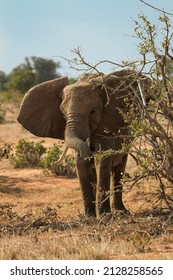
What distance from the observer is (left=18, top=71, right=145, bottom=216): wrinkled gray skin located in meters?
6.99

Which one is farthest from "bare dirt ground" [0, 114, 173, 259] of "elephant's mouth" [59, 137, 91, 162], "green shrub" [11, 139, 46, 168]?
"green shrub" [11, 139, 46, 168]

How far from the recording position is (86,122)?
279 inches

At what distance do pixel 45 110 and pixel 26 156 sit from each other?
16.1 ft

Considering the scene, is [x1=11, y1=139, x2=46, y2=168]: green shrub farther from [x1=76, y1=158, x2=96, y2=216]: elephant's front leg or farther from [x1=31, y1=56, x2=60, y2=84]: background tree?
[x1=31, y1=56, x2=60, y2=84]: background tree

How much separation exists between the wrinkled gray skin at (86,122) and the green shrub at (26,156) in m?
4.53

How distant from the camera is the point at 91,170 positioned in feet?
25.4

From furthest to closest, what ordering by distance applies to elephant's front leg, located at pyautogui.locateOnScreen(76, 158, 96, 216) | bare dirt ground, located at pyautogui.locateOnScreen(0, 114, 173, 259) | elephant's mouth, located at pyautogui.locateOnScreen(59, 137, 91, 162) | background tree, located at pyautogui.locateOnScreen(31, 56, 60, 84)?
background tree, located at pyautogui.locateOnScreen(31, 56, 60, 84) → elephant's front leg, located at pyautogui.locateOnScreen(76, 158, 96, 216) → elephant's mouth, located at pyautogui.locateOnScreen(59, 137, 91, 162) → bare dirt ground, located at pyautogui.locateOnScreen(0, 114, 173, 259)

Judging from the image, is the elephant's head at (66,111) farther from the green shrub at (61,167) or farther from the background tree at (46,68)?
the background tree at (46,68)

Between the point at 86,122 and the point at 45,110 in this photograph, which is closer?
the point at 86,122

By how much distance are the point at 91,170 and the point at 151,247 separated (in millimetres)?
2478

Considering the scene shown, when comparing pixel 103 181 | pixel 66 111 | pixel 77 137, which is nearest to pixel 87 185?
pixel 103 181

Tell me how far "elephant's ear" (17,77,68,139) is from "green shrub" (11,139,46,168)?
447 cm

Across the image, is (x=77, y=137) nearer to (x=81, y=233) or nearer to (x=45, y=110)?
(x=45, y=110)
